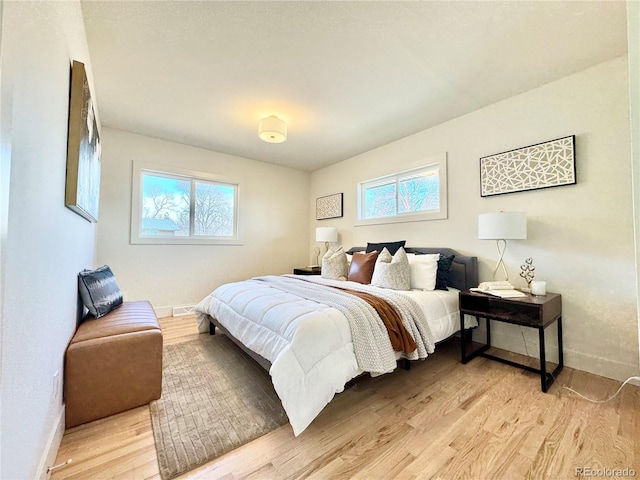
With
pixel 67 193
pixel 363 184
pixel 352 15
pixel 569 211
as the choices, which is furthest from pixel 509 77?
pixel 67 193

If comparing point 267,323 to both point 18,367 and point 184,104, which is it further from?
point 184,104

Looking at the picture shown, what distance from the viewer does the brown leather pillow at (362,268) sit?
2.94 metres

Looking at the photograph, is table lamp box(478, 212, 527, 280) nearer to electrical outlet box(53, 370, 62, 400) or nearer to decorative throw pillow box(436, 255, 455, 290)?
decorative throw pillow box(436, 255, 455, 290)

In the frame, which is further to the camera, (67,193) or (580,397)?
(580,397)

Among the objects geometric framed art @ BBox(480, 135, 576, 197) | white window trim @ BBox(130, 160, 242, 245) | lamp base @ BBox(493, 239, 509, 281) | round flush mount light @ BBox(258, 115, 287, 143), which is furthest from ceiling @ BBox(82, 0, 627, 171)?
lamp base @ BBox(493, 239, 509, 281)

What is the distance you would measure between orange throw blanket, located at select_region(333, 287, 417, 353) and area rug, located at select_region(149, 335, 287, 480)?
0.88 meters

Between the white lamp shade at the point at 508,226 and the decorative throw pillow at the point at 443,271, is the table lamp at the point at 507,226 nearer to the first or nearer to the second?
the white lamp shade at the point at 508,226

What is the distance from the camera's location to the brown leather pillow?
2936 mm

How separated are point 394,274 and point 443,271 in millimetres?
574

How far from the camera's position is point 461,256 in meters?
2.91

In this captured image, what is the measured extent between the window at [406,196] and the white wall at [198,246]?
1522 mm

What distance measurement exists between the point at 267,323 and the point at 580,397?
2.26 meters

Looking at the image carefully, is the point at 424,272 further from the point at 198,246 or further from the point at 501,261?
the point at 198,246

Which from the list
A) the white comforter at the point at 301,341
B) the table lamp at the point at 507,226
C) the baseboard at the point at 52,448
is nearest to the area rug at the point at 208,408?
the white comforter at the point at 301,341
